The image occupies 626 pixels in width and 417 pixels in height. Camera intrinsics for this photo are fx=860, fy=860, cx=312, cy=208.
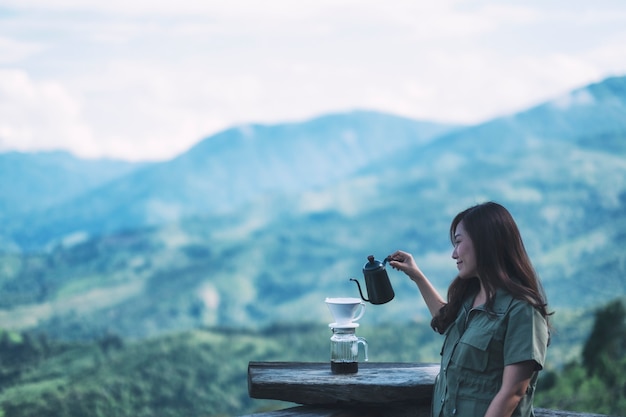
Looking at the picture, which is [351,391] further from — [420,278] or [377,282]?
[420,278]

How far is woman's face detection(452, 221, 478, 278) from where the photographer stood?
9.72 feet

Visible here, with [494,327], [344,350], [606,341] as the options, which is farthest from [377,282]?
[606,341]

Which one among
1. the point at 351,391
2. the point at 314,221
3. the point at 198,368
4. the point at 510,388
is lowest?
the point at 198,368

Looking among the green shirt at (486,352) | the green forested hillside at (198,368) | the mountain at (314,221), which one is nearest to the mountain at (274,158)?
the mountain at (314,221)

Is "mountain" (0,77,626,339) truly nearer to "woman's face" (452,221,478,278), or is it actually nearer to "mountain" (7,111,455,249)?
"mountain" (7,111,455,249)

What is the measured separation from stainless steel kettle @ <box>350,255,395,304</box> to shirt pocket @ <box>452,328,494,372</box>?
661mm

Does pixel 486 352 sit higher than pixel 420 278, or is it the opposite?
pixel 420 278

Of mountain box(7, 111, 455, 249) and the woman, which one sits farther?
mountain box(7, 111, 455, 249)

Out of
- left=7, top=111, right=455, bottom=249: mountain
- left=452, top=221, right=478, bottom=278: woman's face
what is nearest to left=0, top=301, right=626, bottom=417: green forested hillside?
left=452, top=221, right=478, bottom=278: woman's face

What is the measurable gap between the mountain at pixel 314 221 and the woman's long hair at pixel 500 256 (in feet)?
133

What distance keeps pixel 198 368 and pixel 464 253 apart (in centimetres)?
3267

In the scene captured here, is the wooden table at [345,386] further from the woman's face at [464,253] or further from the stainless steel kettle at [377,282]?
the woman's face at [464,253]

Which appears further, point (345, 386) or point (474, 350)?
point (345, 386)

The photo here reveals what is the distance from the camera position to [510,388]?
2799 mm
